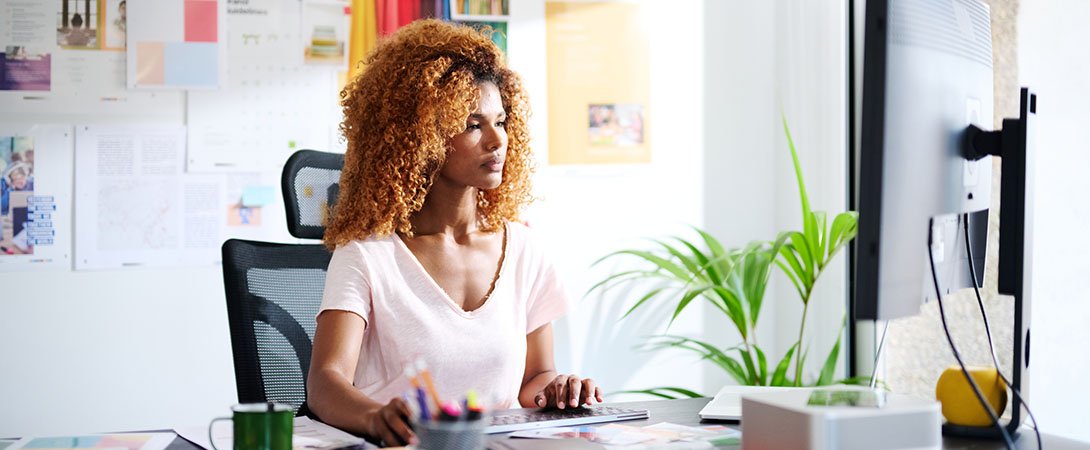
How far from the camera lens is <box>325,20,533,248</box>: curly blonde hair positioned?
1.75 meters

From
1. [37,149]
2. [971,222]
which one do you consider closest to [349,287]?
[971,222]

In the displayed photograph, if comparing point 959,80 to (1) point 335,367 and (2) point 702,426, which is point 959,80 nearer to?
(2) point 702,426

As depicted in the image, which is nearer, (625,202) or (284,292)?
(284,292)

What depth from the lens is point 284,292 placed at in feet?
6.38

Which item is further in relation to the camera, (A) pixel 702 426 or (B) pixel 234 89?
(B) pixel 234 89

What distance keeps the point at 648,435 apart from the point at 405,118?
0.76 meters

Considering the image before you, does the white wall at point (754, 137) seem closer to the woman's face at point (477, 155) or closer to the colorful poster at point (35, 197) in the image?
the woman's face at point (477, 155)

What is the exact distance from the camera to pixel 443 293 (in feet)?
5.51

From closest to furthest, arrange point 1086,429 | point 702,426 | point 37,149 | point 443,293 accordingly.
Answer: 1. point 702,426
2. point 443,293
3. point 1086,429
4. point 37,149

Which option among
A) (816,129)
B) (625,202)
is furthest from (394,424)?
(816,129)

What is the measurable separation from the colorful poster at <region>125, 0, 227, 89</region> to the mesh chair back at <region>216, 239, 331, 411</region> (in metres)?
1.36

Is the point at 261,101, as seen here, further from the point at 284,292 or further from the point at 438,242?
the point at 438,242

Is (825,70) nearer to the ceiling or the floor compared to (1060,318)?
nearer to the ceiling

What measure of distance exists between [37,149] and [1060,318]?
2.86 m
